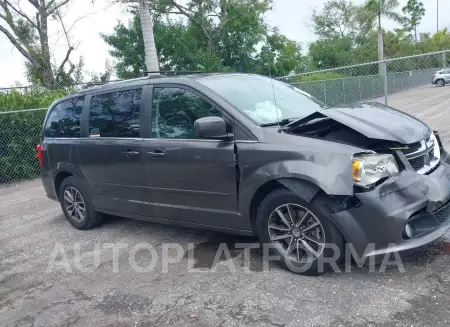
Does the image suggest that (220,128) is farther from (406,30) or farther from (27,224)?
(406,30)

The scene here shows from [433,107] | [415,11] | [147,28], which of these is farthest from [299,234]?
[415,11]

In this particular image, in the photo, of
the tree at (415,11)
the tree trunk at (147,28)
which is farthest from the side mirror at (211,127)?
the tree at (415,11)

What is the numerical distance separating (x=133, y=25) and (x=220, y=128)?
21.6 m

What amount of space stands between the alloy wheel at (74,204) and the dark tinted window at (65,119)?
2.47 feet

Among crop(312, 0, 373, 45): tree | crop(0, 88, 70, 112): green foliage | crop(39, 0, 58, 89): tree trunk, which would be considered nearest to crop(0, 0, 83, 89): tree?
crop(39, 0, 58, 89): tree trunk

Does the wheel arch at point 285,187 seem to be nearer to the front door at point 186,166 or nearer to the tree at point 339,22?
the front door at point 186,166

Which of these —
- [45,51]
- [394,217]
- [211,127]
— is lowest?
[394,217]

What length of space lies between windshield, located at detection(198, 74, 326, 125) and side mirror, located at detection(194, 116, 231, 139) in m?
0.29

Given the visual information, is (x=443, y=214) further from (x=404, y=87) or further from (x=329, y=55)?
(x=329, y=55)

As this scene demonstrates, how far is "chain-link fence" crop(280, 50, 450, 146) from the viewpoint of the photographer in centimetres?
865

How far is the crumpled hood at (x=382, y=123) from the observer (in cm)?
351

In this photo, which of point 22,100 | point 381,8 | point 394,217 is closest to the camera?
point 394,217

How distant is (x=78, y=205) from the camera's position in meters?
5.79

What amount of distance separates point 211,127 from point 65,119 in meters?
2.78
